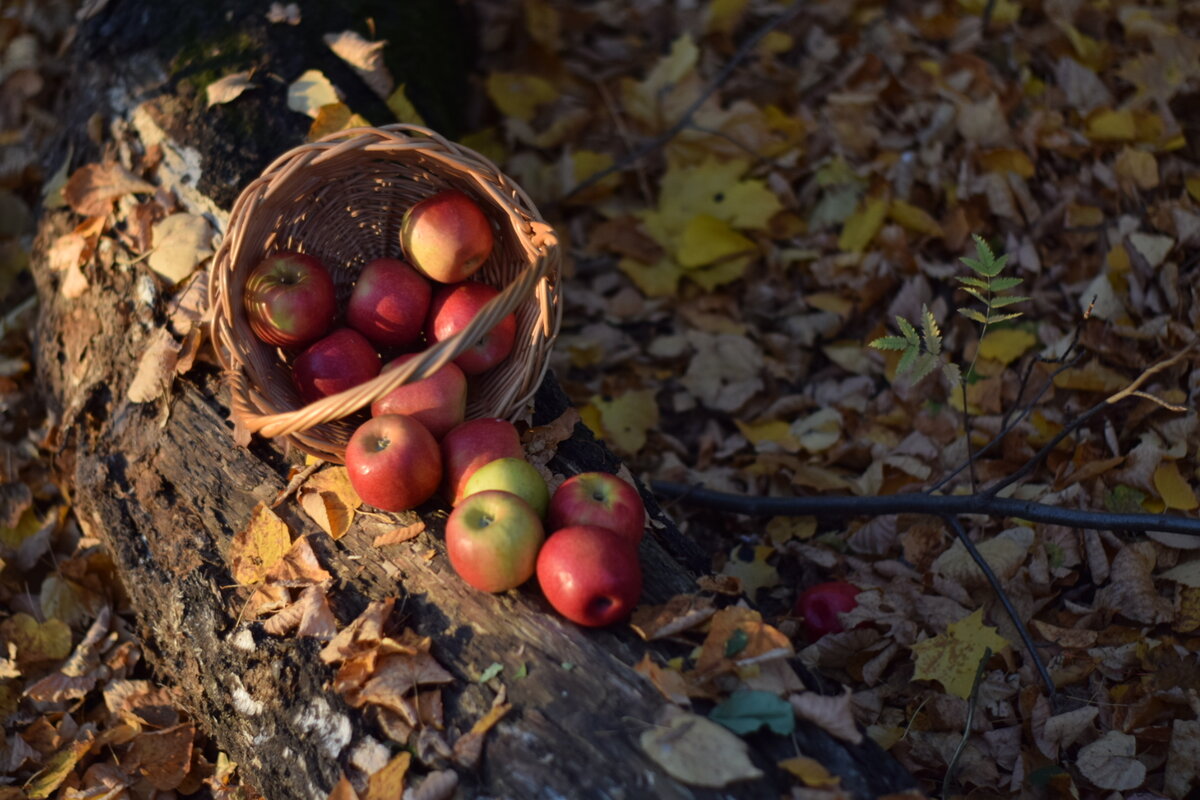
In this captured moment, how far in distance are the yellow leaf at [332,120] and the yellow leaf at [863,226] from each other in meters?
1.78

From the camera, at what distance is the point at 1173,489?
97.7 inches

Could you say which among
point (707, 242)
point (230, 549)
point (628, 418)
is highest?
point (707, 242)

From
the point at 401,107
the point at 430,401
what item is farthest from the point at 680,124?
the point at 430,401

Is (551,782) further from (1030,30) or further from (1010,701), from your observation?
(1030,30)

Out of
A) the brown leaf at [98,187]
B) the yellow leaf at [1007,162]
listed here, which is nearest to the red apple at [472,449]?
the brown leaf at [98,187]

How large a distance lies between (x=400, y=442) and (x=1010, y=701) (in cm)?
159

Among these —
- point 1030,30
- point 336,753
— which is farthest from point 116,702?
point 1030,30

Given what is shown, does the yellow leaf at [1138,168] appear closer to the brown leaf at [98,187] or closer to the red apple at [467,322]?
the red apple at [467,322]

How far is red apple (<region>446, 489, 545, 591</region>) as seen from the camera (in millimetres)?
1743

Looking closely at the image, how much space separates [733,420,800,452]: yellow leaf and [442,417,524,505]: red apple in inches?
45.4

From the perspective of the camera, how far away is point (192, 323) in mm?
2354

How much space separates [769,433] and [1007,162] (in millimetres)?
1483

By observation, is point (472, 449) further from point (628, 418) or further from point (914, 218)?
point (914, 218)

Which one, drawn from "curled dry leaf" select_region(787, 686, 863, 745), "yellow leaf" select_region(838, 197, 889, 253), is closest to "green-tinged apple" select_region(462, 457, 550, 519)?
"curled dry leaf" select_region(787, 686, 863, 745)
